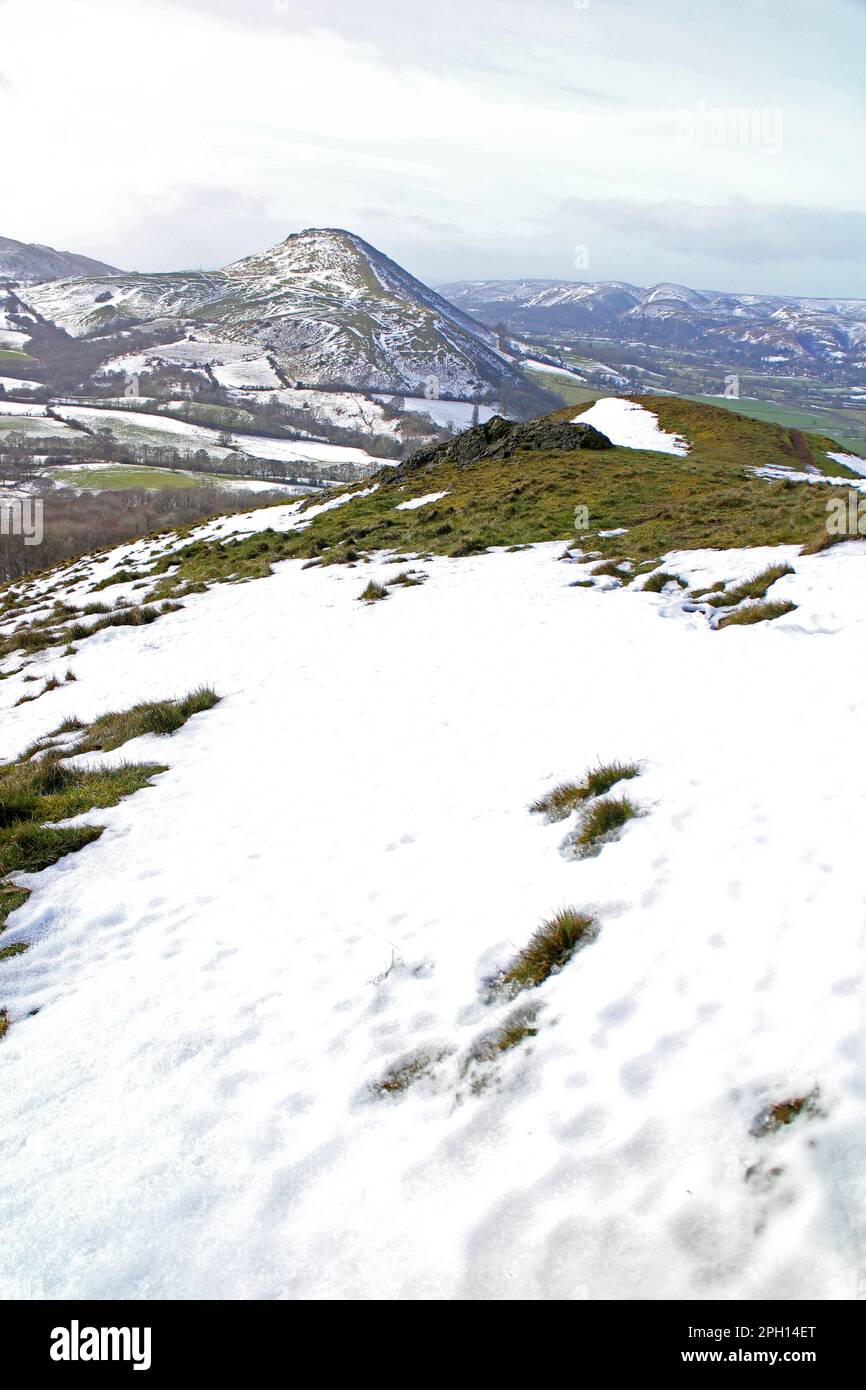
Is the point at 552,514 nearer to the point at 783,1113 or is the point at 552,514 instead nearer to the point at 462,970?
the point at 462,970

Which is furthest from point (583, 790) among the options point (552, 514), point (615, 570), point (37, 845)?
point (552, 514)

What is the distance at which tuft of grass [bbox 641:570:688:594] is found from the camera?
40.8ft

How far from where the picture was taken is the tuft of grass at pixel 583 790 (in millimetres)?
6199

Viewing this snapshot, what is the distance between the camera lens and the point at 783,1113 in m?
3.10

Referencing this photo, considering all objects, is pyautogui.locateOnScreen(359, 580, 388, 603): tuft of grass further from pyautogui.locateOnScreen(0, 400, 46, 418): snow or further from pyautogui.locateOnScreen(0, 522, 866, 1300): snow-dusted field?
pyautogui.locateOnScreen(0, 400, 46, 418): snow

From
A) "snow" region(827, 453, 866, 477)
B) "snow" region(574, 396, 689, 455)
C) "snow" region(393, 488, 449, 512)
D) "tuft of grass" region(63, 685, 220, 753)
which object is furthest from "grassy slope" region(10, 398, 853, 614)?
"tuft of grass" region(63, 685, 220, 753)

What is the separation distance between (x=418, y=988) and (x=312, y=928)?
1272 mm

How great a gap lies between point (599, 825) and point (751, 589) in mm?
6809

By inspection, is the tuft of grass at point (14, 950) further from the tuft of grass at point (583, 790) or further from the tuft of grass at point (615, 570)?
the tuft of grass at point (615, 570)

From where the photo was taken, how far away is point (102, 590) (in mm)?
24875

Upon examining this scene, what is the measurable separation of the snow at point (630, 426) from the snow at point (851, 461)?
31.1ft
